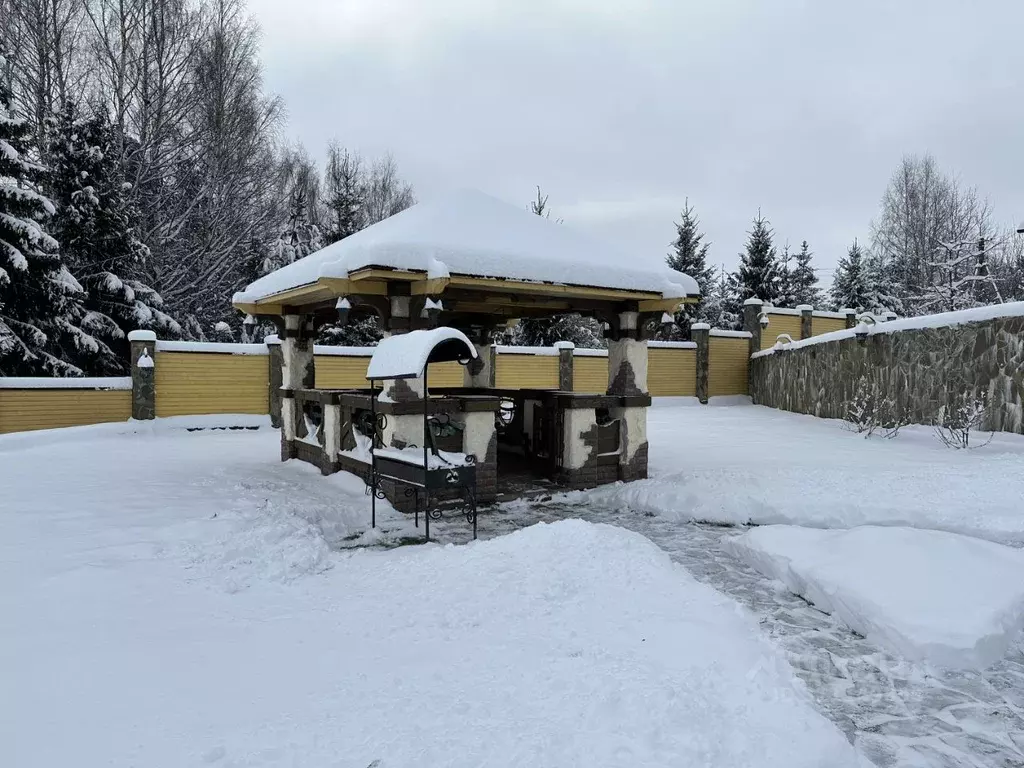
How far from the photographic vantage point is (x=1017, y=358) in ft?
34.7

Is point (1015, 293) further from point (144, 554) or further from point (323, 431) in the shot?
point (144, 554)

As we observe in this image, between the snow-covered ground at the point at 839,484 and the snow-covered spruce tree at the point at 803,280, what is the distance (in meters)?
Answer: 20.6

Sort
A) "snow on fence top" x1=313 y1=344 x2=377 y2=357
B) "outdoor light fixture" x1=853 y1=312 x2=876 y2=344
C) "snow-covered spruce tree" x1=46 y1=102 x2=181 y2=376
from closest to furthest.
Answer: "outdoor light fixture" x1=853 y1=312 x2=876 y2=344 → "snow on fence top" x1=313 y1=344 x2=377 y2=357 → "snow-covered spruce tree" x1=46 y1=102 x2=181 y2=376

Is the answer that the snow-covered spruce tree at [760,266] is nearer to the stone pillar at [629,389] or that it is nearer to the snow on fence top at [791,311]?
the snow on fence top at [791,311]

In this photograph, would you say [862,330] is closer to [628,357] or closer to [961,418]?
[961,418]

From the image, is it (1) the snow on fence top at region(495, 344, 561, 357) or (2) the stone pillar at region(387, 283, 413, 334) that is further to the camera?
(1) the snow on fence top at region(495, 344, 561, 357)

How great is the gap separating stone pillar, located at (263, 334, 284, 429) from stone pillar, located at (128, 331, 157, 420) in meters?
2.34

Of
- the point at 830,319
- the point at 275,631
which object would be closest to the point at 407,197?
the point at 830,319

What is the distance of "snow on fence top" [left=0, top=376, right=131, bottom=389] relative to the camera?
11789 mm

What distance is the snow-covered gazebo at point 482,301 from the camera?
7113mm

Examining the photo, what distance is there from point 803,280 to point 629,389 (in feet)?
87.5

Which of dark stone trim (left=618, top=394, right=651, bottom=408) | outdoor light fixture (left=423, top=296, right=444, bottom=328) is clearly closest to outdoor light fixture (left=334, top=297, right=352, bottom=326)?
outdoor light fixture (left=423, top=296, right=444, bottom=328)

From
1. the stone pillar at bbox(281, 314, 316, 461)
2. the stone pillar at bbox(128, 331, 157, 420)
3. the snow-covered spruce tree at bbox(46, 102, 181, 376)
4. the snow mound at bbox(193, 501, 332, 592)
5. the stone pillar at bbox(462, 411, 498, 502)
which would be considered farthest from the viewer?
the snow-covered spruce tree at bbox(46, 102, 181, 376)

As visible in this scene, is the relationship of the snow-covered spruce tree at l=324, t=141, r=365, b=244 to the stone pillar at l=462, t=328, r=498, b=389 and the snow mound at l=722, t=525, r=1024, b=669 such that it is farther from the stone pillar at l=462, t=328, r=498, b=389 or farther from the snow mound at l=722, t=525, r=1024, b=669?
the snow mound at l=722, t=525, r=1024, b=669
